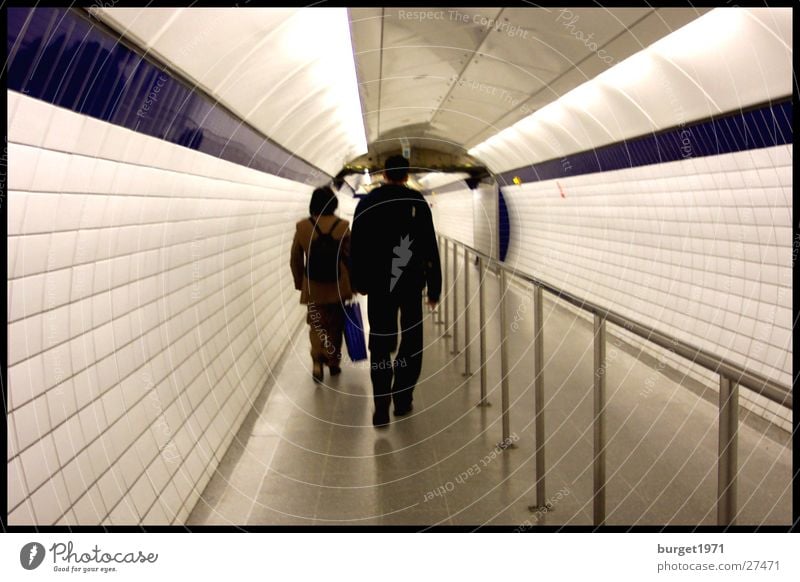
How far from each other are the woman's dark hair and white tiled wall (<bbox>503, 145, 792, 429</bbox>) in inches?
83.1

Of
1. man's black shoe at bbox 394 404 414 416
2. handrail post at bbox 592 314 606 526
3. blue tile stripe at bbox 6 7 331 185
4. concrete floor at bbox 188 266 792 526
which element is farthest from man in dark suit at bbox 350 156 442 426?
handrail post at bbox 592 314 606 526

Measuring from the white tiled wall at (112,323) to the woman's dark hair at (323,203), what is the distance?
0.63 metres

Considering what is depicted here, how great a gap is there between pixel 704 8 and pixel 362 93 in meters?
3.22

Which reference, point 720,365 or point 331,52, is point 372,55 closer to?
point 331,52

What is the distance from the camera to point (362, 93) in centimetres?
635

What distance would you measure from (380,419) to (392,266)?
82cm

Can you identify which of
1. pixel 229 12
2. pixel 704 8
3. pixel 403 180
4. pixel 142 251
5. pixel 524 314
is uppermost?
pixel 704 8

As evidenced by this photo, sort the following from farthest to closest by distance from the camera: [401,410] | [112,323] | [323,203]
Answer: [323,203] → [401,410] → [112,323]

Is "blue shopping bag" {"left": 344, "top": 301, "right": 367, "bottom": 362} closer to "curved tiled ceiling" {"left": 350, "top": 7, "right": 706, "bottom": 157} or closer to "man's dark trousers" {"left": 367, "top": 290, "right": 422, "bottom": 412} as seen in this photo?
"man's dark trousers" {"left": 367, "top": 290, "right": 422, "bottom": 412}

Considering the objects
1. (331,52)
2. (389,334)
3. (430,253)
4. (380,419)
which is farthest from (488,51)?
(380,419)

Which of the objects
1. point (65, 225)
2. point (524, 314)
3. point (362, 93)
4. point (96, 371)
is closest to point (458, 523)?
point (96, 371)

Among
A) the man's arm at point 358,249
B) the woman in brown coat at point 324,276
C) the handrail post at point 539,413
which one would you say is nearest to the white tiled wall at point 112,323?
the woman in brown coat at point 324,276

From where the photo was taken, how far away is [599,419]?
256cm
